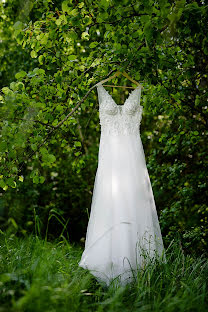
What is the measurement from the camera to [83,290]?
5.51 feet

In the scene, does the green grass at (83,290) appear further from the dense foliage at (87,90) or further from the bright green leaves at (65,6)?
the bright green leaves at (65,6)

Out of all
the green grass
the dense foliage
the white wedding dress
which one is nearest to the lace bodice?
the white wedding dress

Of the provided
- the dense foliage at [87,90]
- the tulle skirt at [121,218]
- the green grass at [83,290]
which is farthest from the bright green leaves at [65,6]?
the green grass at [83,290]

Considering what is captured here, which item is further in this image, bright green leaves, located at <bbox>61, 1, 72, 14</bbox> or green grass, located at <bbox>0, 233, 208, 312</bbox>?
bright green leaves, located at <bbox>61, 1, 72, 14</bbox>

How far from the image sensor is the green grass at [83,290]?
1512 mm

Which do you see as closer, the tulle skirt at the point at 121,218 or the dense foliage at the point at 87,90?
the dense foliage at the point at 87,90

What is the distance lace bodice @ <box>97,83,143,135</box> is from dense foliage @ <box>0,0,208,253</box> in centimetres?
13

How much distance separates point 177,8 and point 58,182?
11.9 ft

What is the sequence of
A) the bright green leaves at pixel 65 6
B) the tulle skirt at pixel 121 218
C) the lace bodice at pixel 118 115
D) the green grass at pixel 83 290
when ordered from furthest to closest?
the lace bodice at pixel 118 115
the tulle skirt at pixel 121 218
the bright green leaves at pixel 65 6
the green grass at pixel 83 290

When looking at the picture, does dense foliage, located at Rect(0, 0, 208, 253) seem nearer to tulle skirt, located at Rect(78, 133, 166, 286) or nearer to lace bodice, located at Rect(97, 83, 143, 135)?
lace bodice, located at Rect(97, 83, 143, 135)

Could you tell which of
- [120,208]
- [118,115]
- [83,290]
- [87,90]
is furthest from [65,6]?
A: [83,290]

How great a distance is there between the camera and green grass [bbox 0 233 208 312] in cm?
151

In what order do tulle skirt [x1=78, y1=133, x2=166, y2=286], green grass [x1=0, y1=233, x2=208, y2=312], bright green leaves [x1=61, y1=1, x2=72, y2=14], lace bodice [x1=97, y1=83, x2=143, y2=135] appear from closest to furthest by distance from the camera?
green grass [x1=0, y1=233, x2=208, y2=312]
bright green leaves [x1=61, y1=1, x2=72, y2=14]
tulle skirt [x1=78, y1=133, x2=166, y2=286]
lace bodice [x1=97, y1=83, x2=143, y2=135]

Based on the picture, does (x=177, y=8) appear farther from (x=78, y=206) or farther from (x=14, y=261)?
(x=78, y=206)
